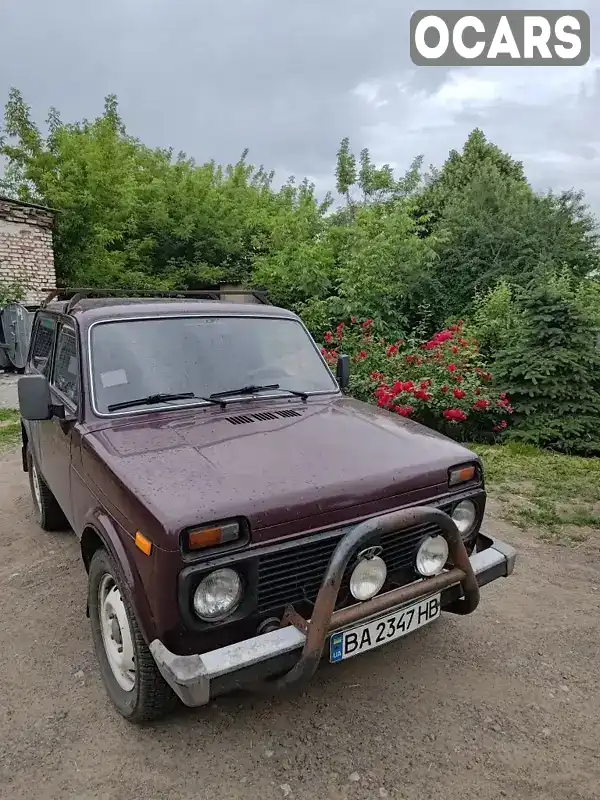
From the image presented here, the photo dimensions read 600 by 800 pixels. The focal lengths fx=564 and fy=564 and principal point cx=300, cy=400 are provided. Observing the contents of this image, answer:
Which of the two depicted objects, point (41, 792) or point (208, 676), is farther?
point (41, 792)

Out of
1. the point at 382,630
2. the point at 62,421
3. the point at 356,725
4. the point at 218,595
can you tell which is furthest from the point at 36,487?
the point at 382,630

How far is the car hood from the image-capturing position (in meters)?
2.24

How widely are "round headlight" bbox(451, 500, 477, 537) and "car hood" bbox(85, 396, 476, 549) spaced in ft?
0.65

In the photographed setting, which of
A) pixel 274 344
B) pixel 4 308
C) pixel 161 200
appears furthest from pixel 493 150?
pixel 274 344

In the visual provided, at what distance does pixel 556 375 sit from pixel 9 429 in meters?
7.85

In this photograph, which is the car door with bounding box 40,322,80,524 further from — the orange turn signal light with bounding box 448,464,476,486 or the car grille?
the orange turn signal light with bounding box 448,464,476,486

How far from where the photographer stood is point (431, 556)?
263 cm

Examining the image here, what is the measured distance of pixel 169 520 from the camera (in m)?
2.10

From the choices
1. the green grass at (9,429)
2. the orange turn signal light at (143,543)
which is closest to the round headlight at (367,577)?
the orange turn signal light at (143,543)

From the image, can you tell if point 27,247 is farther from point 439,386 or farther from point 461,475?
point 461,475

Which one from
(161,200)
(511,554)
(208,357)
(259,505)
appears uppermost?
(161,200)

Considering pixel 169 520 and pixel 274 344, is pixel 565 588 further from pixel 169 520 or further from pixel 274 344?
pixel 169 520

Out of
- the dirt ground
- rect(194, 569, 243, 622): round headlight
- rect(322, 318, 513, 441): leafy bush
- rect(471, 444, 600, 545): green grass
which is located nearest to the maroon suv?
rect(194, 569, 243, 622): round headlight

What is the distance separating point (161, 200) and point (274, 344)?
15.4 meters
